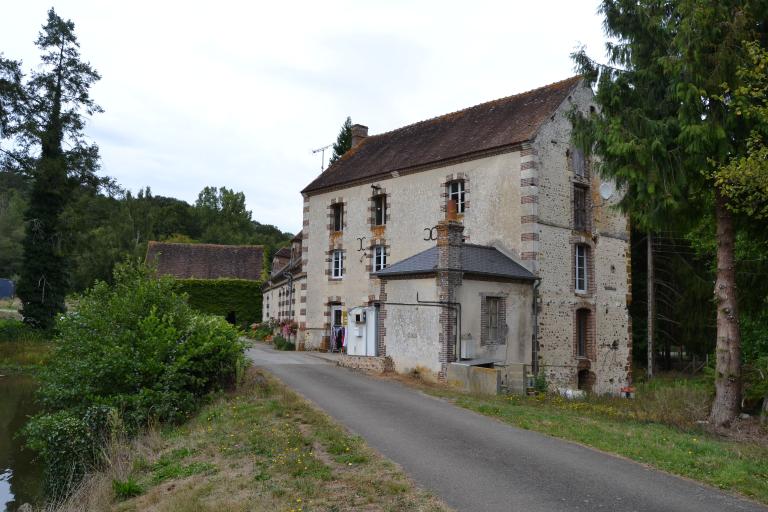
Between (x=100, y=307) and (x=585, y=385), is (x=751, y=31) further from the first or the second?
(x=100, y=307)

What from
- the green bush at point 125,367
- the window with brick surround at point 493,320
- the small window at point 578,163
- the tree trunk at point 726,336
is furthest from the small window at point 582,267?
the green bush at point 125,367

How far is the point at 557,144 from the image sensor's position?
64.1ft

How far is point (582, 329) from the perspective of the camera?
799 inches

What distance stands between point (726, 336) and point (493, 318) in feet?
20.8

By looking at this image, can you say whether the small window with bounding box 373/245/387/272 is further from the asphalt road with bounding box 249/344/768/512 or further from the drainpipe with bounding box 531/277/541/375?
the asphalt road with bounding box 249/344/768/512

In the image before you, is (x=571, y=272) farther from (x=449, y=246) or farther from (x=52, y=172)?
(x=52, y=172)

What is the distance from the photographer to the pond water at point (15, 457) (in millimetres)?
11070

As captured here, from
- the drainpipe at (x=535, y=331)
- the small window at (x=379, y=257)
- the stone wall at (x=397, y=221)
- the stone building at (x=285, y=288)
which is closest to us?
the drainpipe at (x=535, y=331)

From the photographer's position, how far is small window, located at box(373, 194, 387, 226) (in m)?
23.5

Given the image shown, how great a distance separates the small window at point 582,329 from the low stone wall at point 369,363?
22.9 ft

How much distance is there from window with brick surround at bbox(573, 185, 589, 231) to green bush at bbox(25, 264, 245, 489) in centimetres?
1210

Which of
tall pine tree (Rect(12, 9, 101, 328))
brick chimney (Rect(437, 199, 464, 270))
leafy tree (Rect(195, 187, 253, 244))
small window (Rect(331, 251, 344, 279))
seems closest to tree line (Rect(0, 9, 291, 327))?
tall pine tree (Rect(12, 9, 101, 328))

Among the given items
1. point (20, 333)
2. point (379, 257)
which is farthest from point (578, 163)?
point (20, 333)

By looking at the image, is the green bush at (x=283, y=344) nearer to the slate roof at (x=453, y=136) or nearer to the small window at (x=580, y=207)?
the slate roof at (x=453, y=136)
